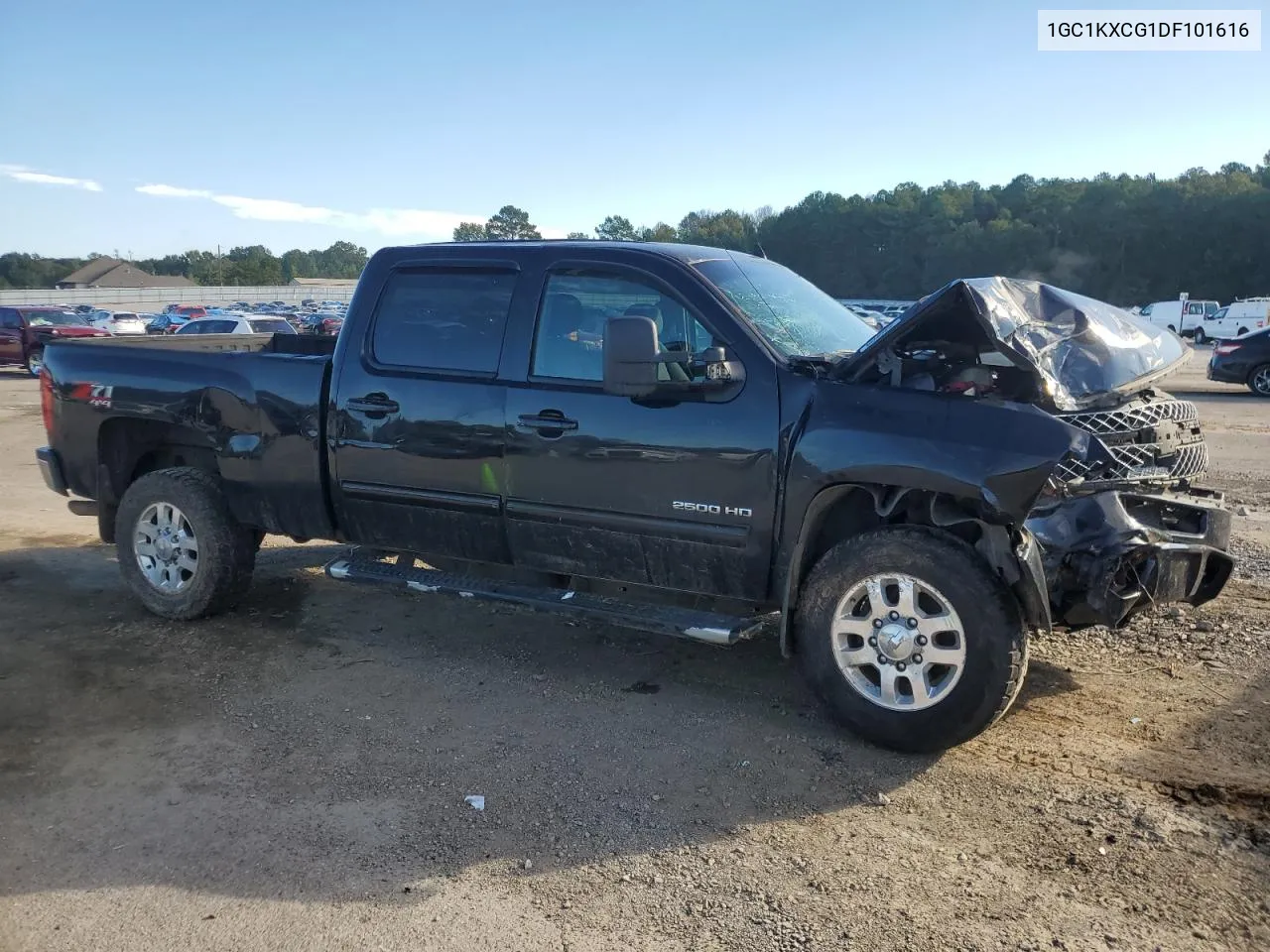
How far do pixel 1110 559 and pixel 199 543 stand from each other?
461 cm

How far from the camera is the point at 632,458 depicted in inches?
178

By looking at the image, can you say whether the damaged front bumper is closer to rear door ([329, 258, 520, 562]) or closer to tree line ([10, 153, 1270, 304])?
rear door ([329, 258, 520, 562])

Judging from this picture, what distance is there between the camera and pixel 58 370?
607 cm

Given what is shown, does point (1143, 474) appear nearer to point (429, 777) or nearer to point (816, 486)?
point (816, 486)

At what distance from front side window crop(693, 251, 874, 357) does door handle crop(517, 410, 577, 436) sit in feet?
2.98

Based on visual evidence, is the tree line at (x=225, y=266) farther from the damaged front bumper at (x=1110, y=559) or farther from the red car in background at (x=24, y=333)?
the damaged front bumper at (x=1110, y=559)

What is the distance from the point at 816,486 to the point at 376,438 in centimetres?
229

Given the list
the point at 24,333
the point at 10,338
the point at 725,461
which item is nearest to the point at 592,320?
the point at 725,461

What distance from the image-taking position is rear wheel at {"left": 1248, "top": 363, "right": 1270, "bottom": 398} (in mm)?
17766

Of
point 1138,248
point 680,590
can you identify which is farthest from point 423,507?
point 1138,248

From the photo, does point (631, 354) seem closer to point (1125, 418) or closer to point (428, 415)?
point (428, 415)

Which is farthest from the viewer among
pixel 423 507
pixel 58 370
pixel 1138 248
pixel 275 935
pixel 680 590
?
pixel 1138 248

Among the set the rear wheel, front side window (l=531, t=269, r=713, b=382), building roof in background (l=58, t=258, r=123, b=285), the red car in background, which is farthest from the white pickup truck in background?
building roof in background (l=58, t=258, r=123, b=285)

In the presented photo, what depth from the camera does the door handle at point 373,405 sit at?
5.13 m
